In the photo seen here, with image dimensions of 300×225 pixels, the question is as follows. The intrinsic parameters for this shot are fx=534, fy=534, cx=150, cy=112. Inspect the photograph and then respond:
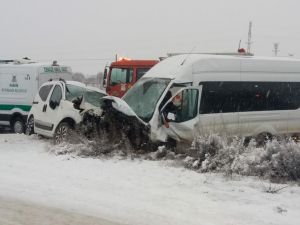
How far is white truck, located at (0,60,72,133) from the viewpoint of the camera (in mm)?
19016

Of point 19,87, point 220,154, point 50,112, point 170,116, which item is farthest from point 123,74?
point 220,154

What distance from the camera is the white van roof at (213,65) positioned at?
12.0 m

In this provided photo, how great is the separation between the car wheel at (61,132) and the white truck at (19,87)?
18.8 feet

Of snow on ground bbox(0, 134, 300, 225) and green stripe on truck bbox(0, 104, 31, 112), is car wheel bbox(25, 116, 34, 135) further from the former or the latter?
snow on ground bbox(0, 134, 300, 225)

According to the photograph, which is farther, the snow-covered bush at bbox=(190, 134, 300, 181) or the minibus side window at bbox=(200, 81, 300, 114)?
the minibus side window at bbox=(200, 81, 300, 114)

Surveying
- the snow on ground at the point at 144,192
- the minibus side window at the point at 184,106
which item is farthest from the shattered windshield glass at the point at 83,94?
the snow on ground at the point at 144,192

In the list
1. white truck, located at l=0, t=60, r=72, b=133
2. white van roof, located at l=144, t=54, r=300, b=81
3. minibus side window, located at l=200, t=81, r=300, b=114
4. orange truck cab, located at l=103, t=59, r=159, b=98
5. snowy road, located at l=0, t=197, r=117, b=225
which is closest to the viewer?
snowy road, located at l=0, t=197, r=117, b=225

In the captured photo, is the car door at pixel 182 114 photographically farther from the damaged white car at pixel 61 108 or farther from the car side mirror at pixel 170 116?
the damaged white car at pixel 61 108

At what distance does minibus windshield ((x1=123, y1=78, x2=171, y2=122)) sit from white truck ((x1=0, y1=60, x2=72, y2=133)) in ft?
24.5

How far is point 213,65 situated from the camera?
40.7 ft

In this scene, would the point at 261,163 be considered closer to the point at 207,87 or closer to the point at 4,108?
the point at 207,87

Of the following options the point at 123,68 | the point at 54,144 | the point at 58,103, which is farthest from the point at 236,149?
the point at 123,68

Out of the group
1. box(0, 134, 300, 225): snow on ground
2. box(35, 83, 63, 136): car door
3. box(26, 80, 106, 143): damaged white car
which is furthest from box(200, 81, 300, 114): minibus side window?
box(35, 83, 63, 136): car door

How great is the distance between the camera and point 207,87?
12.3m
